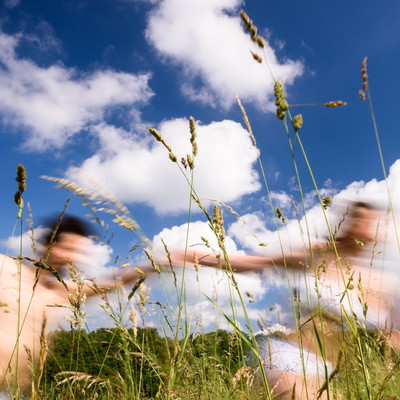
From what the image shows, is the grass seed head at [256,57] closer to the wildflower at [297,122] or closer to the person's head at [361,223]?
the wildflower at [297,122]

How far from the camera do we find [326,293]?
99.3 inches

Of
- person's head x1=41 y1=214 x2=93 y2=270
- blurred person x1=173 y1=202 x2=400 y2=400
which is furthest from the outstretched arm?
person's head x1=41 y1=214 x2=93 y2=270

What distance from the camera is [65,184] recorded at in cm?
169

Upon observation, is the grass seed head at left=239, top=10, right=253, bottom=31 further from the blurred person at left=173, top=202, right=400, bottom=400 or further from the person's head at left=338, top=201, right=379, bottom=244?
the person's head at left=338, top=201, right=379, bottom=244

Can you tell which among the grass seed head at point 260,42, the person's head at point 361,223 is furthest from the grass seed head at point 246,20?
the person's head at point 361,223

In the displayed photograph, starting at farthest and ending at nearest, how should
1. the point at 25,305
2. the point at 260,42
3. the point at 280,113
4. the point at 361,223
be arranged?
1. the point at 361,223
2. the point at 25,305
3. the point at 260,42
4. the point at 280,113

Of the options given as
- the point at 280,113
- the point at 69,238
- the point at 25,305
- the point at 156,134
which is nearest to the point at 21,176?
the point at 156,134

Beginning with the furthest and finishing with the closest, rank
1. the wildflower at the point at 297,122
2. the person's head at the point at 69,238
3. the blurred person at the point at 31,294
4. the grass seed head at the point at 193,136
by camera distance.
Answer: the person's head at the point at 69,238, the blurred person at the point at 31,294, the grass seed head at the point at 193,136, the wildflower at the point at 297,122

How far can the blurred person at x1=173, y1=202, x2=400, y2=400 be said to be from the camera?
229 cm

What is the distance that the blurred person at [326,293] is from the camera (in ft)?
7.50

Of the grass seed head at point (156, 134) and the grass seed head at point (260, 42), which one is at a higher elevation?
the grass seed head at point (260, 42)

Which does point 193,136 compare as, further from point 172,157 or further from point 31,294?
point 31,294

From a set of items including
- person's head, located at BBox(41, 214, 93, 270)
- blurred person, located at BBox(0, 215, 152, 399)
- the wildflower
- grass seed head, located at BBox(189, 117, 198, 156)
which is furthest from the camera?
person's head, located at BBox(41, 214, 93, 270)

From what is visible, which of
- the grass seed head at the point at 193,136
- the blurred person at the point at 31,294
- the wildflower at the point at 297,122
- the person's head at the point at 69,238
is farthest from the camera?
the person's head at the point at 69,238
